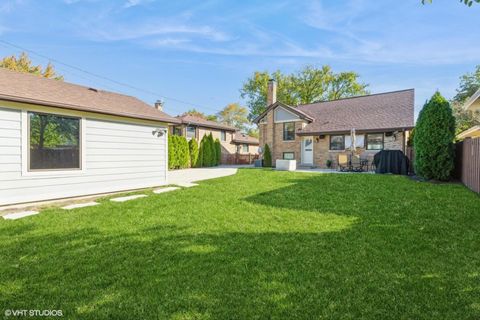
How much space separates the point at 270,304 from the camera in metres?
2.34

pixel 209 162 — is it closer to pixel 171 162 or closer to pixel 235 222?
pixel 171 162

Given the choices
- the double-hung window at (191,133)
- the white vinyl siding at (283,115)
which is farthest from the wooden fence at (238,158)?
the white vinyl siding at (283,115)

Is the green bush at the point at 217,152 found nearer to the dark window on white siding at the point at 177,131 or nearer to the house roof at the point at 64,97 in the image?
the dark window on white siding at the point at 177,131

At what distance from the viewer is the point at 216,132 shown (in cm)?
2605

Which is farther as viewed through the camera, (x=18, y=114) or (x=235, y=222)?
(x=18, y=114)

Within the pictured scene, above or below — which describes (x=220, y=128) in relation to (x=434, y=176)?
above

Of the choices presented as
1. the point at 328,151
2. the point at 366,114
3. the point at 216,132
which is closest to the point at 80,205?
the point at 328,151

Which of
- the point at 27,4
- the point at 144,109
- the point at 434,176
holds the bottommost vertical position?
the point at 434,176

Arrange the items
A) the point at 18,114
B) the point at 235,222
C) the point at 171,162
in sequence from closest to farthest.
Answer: the point at 235,222, the point at 18,114, the point at 171,162

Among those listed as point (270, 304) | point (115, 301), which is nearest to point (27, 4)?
point (115, 301)

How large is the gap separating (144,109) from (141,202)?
14.2ft

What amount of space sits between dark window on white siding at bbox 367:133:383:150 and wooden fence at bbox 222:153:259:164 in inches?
522

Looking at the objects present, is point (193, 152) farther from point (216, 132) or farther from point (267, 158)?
point (267, 158)

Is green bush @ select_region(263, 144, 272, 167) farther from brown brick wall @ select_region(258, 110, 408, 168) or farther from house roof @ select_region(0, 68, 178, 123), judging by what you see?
house roof @ select_region(0, 68, 178, 123)
